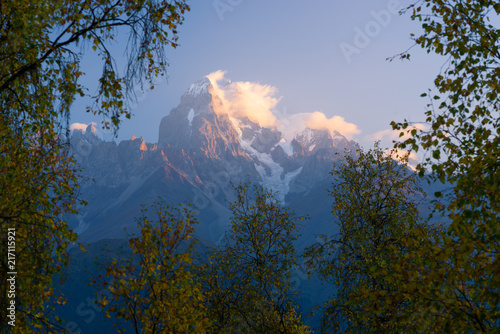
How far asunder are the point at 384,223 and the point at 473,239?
57.5ft

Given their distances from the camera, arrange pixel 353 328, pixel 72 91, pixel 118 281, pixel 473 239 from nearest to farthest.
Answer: pixel 473 239 < pixel 72 91 < pixel 118 281 < pixel 353 328

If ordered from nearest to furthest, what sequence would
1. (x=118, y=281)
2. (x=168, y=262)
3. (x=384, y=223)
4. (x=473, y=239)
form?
(x=473, y=239) → (x=118, y=281) → (x=168, y=262) → (x=384, y=223)

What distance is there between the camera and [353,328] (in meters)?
18.8

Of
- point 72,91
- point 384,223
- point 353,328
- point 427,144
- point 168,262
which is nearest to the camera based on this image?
point 427,144

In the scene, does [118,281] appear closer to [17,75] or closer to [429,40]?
[17,75]

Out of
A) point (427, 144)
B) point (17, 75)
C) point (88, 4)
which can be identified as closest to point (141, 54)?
point (88, 4)

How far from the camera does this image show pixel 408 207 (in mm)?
22875

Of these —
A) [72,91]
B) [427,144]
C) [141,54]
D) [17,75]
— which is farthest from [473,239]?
[17,75]

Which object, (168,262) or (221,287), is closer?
(168,262)

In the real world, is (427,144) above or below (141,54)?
below

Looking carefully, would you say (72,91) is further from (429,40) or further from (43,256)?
(429,40)

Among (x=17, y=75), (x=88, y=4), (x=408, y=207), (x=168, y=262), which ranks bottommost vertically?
(x=168, y=262)

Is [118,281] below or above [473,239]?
below

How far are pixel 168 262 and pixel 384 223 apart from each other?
56.3 ft
